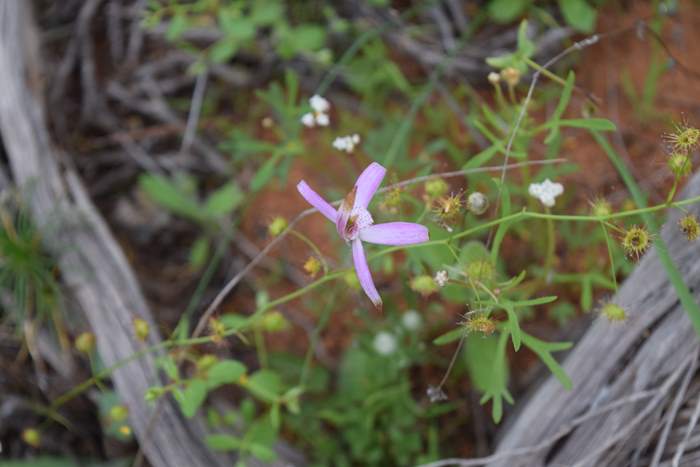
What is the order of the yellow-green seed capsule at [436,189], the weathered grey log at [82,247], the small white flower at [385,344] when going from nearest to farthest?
the yellow-green seed capsule at [436,189], the weathered grey log at [82,247], the small white flower at [385,344]

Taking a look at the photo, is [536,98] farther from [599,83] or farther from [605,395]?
[605,395]

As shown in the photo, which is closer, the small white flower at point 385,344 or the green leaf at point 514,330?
the green leaf at point 514,330

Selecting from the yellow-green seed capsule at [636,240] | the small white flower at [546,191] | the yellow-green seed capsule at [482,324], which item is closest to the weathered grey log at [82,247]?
the yellow-green seed capsule at [482,324]

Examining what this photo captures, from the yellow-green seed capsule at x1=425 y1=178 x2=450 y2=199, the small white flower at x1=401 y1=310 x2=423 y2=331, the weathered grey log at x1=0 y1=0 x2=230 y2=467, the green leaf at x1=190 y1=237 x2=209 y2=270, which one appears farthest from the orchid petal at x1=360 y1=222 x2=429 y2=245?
the green leaf at x1=190 y1=237 x2=209 y2=270

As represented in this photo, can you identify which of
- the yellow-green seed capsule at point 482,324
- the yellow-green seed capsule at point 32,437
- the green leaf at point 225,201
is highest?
the yellow-green seed capsule at point 482,324

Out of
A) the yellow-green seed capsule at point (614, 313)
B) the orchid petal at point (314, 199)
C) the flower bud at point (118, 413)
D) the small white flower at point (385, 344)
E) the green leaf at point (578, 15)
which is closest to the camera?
the orchid petal at point (314, 199)

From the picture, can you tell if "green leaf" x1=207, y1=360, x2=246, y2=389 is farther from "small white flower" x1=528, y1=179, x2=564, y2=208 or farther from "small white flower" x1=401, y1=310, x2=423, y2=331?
"small white flower" x1=528, y1=179, x2=564, y2=208

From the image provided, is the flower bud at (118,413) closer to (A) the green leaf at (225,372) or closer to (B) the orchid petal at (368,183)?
(A) the green leaf at (225,372)

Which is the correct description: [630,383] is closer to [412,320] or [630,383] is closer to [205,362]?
[412,320]
